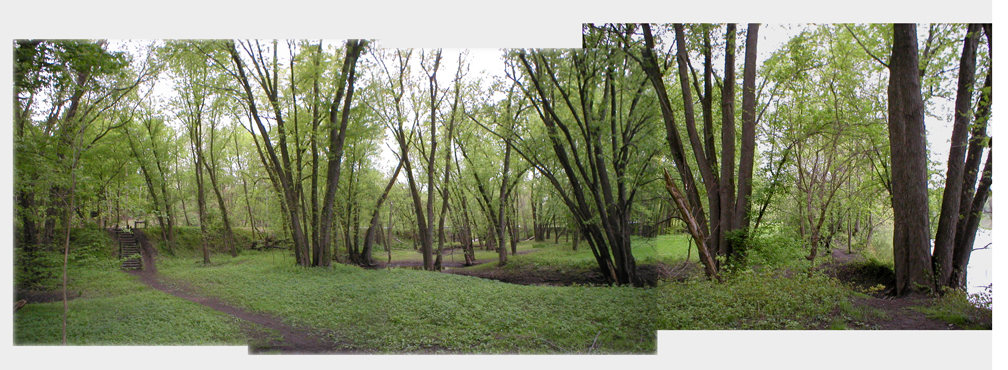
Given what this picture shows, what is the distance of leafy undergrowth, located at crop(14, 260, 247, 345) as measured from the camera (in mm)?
3523

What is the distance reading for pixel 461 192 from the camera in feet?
24.4

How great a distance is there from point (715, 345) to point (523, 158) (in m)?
2.65

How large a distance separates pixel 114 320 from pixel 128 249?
580 millimetres

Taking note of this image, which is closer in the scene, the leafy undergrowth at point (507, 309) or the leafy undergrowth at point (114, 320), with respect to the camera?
the leafy undergrowth at point (114, 320)

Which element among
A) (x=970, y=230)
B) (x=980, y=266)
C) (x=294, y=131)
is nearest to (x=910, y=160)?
(x=970, y=230)

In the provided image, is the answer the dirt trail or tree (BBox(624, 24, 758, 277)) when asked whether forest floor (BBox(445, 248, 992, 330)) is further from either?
the dirt trail

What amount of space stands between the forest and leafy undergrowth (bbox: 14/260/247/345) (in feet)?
0.06

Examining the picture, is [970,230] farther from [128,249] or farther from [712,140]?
[128,249]

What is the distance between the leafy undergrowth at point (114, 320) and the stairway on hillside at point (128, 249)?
165 millimetres

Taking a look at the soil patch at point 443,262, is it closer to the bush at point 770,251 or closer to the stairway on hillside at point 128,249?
the stairway on hillside at point 128,249

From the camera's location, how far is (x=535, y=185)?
5531mm

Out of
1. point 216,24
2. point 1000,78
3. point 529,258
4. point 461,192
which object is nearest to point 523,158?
point 529,258

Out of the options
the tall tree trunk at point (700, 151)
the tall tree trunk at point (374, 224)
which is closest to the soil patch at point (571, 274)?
the tall tree trunk at point (700, 151)

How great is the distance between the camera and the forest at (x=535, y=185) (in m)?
3.64
